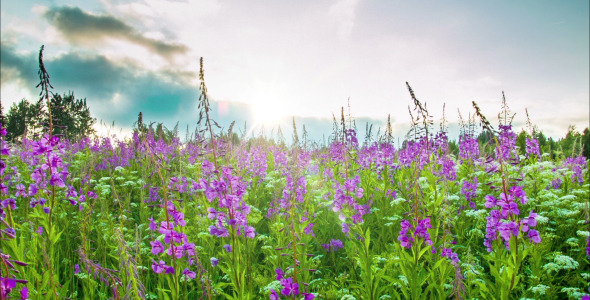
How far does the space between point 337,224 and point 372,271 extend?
213 cm

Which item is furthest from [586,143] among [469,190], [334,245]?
[334,245]

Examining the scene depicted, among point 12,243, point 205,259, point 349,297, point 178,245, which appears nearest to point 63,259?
point 12,243

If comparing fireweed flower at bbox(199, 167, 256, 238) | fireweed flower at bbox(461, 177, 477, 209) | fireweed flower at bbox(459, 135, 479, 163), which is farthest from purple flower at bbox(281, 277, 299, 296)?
fireweed flower at bbox(459, 135, 479, 163)

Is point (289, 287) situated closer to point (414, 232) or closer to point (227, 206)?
point (227, 206)

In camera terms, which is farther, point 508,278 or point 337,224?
point 337,224

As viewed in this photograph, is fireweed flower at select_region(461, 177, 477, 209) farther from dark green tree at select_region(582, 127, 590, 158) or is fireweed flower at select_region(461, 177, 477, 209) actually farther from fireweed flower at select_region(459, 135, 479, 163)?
dark green tree at select_region(582, 127, 590, 158)

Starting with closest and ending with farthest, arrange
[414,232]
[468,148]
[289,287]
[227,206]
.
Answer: [289,287]
[227,206]
[414,232]
[468,148]

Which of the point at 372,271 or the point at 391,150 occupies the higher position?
the point at 391,150

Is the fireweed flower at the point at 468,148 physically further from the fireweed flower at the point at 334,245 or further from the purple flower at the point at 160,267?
the purple flower at the point at 160,267

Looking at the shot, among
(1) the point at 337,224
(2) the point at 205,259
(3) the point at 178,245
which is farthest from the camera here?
(1) the point at 337,224

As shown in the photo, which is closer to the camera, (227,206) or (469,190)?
(227,206)

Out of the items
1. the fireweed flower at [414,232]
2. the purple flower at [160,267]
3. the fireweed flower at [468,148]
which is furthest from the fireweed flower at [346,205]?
the fireweed flower at [468,148]

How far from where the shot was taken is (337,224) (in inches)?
217

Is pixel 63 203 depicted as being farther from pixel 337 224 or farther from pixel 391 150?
Result: pixel 391 150
